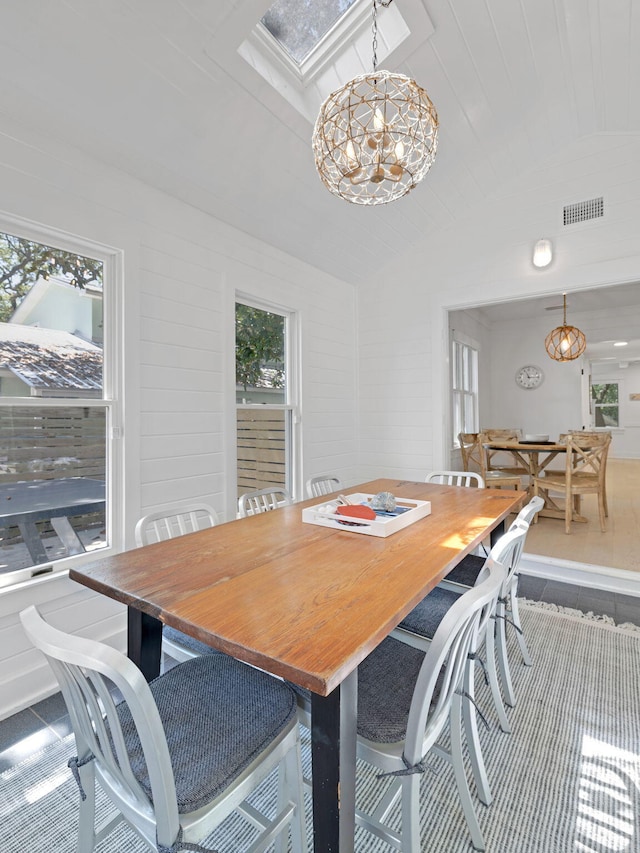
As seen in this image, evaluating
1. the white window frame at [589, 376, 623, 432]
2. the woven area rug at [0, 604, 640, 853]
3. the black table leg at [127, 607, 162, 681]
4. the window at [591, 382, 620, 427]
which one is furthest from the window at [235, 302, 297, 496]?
the window at [591, 382, 620, 427]

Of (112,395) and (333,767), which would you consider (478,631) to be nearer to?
(333,767)

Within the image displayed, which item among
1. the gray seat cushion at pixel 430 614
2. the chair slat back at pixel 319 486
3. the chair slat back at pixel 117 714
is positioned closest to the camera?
the chair slat back at pixel 117 714

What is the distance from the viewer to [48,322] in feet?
7.00

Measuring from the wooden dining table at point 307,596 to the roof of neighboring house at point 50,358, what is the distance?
1083mm

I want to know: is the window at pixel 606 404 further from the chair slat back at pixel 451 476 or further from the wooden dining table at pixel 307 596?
the wooden dining table at pixel 307 596

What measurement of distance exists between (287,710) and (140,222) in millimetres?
2449

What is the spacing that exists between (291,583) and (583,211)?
139 inches

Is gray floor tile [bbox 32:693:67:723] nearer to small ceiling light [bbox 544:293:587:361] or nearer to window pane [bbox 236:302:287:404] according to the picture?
window pane [bbox 236:302:287:404]

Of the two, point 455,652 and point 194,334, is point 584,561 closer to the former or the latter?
point 455,652

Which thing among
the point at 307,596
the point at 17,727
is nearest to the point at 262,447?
the point at 17,727

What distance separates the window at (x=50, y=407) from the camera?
2004 millimetres

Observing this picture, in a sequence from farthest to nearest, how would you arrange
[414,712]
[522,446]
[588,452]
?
[522,446] < [588,452] < [414,712]

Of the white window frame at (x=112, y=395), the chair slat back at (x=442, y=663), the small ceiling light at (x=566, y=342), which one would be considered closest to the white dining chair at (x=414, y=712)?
the chair slat back at (x=442, y=663)

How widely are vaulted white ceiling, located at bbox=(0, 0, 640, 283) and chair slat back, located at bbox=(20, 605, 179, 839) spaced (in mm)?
2111
